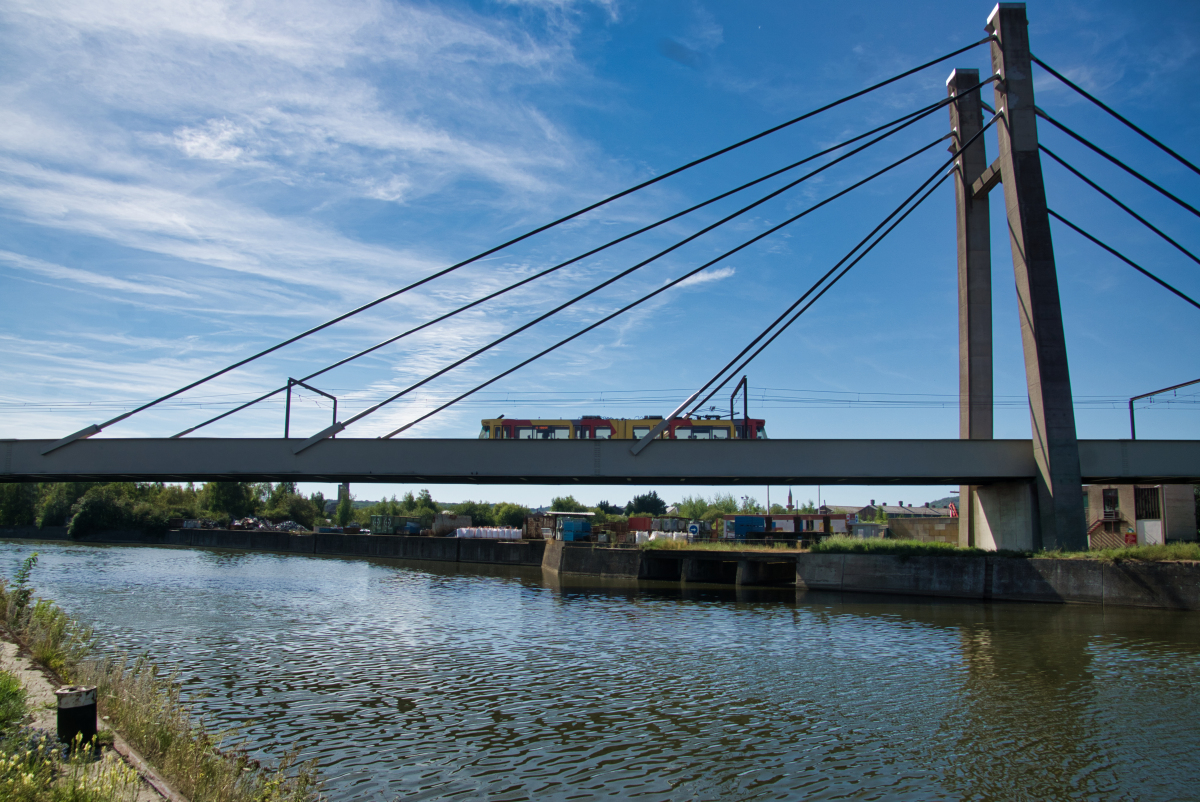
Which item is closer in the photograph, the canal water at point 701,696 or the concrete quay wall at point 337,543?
the canal water at point 701,696

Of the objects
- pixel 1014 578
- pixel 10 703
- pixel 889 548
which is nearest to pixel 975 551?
pixel 1014 578

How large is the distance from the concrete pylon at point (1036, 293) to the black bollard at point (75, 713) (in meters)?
30.6

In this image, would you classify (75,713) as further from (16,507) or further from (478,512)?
(16,507)

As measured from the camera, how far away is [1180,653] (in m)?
19.6

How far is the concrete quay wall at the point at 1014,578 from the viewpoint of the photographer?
26.4 m

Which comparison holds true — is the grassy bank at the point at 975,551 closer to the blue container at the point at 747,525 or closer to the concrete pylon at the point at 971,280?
the concrete pylon at the point at 971,280

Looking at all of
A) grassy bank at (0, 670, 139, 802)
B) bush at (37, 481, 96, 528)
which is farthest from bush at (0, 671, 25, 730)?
bush at (37, 481, 96, 528)

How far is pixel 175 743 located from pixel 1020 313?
32184 millimetres

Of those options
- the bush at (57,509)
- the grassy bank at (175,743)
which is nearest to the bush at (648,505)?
the bush at (57,509)

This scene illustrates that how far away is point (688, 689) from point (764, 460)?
1458 cm

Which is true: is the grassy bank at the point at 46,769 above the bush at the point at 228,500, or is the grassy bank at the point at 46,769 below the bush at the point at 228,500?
below

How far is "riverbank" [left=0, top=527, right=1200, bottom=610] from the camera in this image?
87.9 feet

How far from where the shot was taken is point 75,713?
348 inches

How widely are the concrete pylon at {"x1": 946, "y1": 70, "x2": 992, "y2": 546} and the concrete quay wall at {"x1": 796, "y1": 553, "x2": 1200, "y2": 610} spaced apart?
428 centimetres
